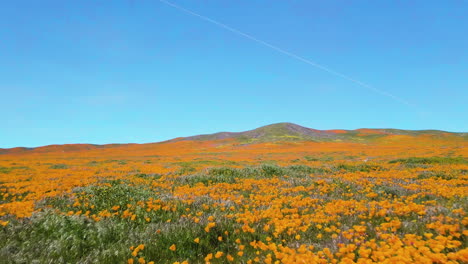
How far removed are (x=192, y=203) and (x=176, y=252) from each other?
3.21 metres

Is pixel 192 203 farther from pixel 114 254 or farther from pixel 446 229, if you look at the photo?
pixel 446 229

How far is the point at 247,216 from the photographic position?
585cm

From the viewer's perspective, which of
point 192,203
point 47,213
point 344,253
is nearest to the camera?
point 344,253

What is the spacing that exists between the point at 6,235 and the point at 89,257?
2.48 m

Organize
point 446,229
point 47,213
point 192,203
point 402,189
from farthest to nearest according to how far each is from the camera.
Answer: point 402,189, point 192,203, point 47,213, point 446,229

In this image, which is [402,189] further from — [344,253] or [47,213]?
[47,213]

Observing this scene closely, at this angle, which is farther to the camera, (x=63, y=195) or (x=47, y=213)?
(x=63, y=195)

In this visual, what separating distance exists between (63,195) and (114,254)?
6491 millimetres

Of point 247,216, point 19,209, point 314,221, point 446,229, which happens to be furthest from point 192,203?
point 446,229

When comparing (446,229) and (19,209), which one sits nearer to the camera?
(446,229)

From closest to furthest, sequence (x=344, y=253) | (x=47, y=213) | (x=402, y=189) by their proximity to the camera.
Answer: (x=344, y=253) → (x=47, y=213) → (x=402, y=189)

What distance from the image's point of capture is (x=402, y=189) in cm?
920

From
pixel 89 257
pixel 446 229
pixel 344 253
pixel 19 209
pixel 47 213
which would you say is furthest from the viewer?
pixel 19 209

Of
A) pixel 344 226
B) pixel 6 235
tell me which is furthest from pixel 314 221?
pixel 6 235
